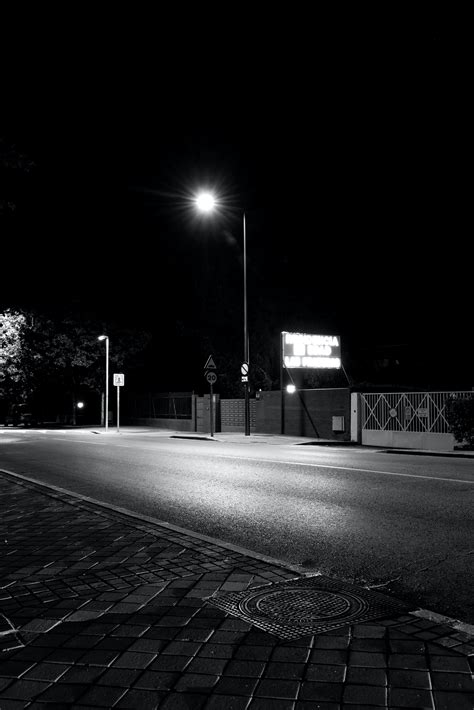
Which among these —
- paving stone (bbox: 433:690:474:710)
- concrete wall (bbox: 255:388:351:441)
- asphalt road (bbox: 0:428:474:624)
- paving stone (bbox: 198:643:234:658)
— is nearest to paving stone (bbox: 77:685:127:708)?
paving stone (bbox: 198:643:234:658)

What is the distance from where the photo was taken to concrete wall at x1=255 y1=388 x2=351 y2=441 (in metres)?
24.6

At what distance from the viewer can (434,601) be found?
4.71m

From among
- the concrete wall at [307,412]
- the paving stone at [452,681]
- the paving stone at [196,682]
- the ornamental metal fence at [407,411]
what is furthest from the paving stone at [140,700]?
the concrete wall at [307,412]

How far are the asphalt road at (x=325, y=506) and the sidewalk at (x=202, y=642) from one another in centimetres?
67

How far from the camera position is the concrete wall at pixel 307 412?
2456 centimetres

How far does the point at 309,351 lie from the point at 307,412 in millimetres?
3858

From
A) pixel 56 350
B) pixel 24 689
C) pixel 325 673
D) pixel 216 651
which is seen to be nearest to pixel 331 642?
pixel 325 673

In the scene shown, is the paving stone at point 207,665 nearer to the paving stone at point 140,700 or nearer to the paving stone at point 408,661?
the paving stone at point 140,700

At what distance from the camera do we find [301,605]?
14.8ft

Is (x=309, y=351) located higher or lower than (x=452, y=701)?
higher

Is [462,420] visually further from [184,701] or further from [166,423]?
[166,423]

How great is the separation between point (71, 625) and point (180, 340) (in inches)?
1631

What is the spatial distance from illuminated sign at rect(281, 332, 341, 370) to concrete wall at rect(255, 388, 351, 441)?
1.85m

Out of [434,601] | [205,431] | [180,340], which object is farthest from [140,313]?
[434,601]
